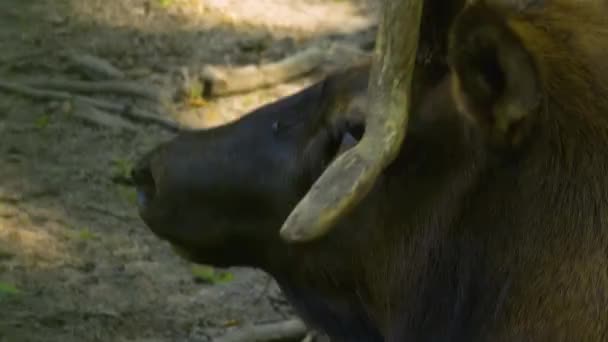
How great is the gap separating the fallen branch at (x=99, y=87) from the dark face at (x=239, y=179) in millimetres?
3636

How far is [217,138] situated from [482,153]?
3.76 ft

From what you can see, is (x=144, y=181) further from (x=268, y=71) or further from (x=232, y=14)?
(x=232, y=14)

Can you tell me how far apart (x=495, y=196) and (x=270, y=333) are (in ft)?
9.24

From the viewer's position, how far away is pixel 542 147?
320 cm

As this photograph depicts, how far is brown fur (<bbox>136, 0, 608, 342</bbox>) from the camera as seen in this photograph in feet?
10.2

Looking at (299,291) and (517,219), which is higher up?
(517,219)

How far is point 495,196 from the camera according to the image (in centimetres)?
326

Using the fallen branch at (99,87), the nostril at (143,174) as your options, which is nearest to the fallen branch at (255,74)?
the fallen branch at (99,87)

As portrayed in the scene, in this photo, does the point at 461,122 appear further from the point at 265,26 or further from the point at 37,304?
the point at 265,26

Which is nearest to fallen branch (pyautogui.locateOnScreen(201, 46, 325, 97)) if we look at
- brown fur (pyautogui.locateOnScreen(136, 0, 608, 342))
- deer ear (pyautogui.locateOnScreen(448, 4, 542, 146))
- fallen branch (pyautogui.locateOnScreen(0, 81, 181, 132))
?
fallen branch (pyautogui.locateOnScreen(0, 81, 181, 132))

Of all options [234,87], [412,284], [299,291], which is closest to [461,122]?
[412,284]

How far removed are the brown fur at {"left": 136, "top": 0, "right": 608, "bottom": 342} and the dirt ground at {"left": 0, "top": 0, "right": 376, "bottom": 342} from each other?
232 cm

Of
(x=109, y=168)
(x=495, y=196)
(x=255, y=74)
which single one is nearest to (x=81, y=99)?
(x=109, y=168)

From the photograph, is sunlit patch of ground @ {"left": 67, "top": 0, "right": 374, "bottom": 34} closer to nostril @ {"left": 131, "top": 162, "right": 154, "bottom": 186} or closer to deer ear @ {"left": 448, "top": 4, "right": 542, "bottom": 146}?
nostril @ {"left": 131, "top": 162, "right": 154, "bottom": 186}
